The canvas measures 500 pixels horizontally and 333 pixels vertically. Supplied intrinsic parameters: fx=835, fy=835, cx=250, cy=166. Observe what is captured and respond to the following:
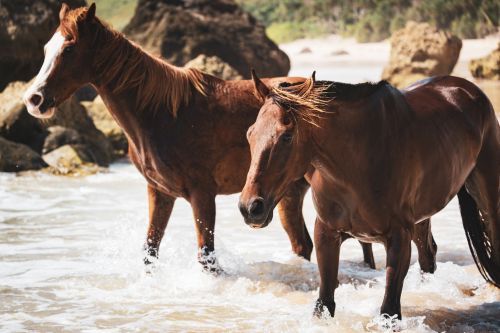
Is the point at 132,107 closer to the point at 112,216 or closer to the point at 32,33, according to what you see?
the point at 112,216

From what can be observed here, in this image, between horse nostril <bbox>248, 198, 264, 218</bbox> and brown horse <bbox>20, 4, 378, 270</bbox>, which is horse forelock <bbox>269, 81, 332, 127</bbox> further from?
brown horse <bbox>20, 4, 378, 270</bbox>

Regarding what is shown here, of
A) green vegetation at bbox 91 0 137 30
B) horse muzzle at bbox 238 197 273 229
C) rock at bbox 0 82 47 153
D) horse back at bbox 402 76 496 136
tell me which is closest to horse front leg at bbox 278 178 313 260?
horse back at bbox 402 76 496 136

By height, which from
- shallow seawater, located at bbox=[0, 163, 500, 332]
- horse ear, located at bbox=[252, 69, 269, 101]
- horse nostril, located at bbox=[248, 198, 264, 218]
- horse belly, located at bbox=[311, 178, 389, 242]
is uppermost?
horse ear, located at bbox=[252, 69, 269, 101]

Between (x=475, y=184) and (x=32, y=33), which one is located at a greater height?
(x=32, y=33)

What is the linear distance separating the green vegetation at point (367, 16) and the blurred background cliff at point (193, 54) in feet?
0.32

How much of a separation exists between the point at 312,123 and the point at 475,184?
1.73 m

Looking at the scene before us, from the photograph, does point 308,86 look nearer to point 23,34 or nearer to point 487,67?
point 23,34

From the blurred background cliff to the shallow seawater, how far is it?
2.05m

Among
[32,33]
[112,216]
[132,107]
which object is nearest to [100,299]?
[132,107]

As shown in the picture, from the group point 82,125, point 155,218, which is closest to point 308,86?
point 155,218

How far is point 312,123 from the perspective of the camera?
3887 mm

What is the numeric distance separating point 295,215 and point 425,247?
986 millimetres

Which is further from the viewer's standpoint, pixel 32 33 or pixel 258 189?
pixel 32 33

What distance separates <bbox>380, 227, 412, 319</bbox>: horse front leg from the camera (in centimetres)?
411
